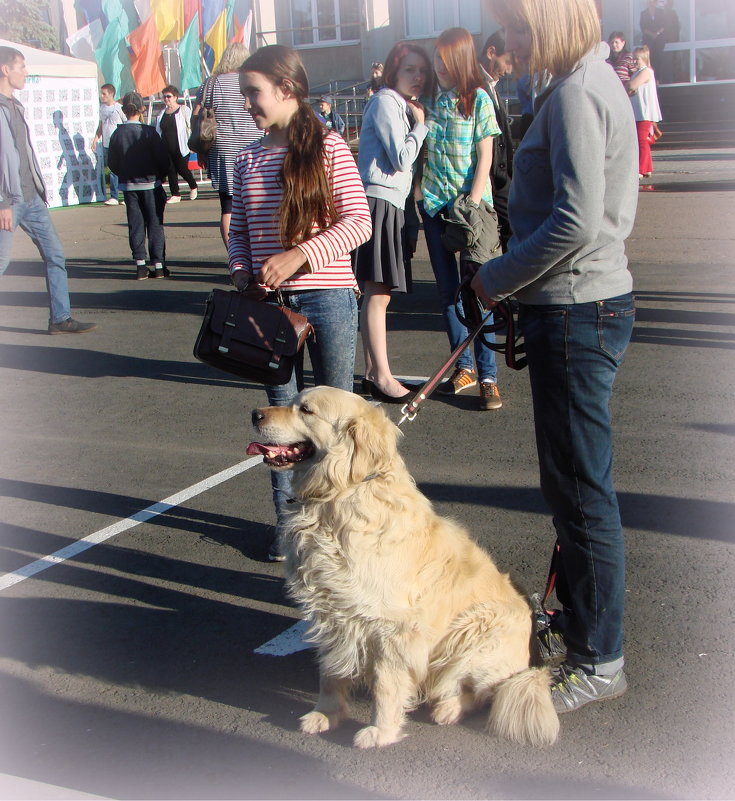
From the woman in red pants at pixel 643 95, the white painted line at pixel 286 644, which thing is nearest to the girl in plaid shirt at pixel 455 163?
the white painted line at pixel 286 644

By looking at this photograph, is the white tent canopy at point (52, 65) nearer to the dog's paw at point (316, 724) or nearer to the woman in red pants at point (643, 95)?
the woman in red pants at point (643, 95)

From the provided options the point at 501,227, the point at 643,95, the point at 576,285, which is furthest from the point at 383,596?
the point at 643,95

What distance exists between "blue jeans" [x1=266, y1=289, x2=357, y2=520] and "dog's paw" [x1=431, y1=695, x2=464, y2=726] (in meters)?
1.10

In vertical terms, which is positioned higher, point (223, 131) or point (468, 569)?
point (223, 131)

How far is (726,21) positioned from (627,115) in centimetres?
2397

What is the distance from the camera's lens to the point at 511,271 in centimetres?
257

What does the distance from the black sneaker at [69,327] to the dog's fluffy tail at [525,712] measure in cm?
697

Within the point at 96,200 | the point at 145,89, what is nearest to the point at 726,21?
the point at 145,89

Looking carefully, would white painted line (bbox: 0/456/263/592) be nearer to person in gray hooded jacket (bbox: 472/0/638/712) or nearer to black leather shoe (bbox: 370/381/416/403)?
black leather shoe (bbox: 370/381/416/403)

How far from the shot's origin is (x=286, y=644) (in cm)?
333

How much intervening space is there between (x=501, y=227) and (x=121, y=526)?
10.8 feet

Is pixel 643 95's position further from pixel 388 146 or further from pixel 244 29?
pixel 244 29

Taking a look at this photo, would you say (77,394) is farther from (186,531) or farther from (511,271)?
(511,271)

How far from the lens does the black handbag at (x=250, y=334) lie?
3.40m
